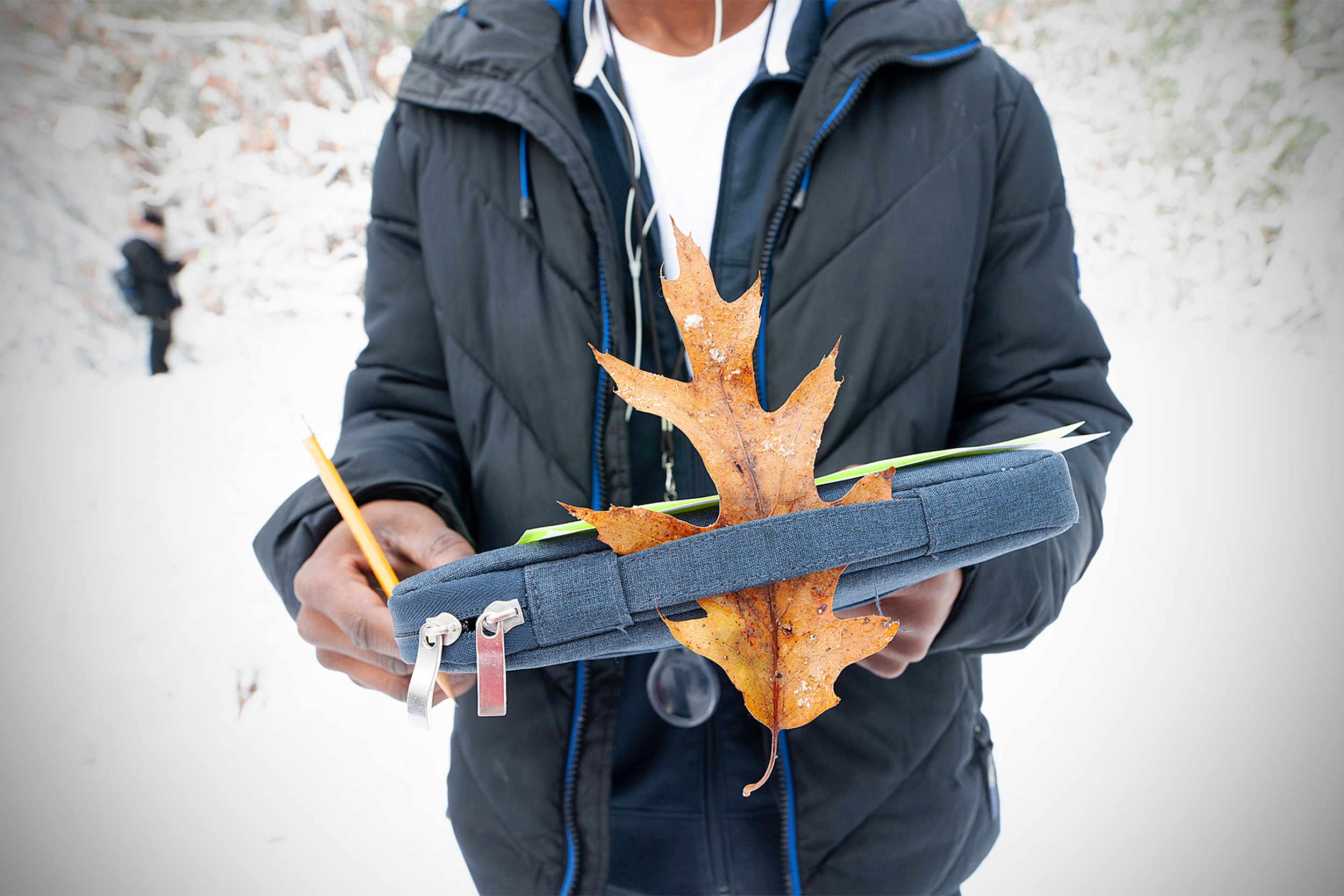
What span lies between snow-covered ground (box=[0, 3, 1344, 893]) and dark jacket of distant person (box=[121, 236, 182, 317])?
8 cm

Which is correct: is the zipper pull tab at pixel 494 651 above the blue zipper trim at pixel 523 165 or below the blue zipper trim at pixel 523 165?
below

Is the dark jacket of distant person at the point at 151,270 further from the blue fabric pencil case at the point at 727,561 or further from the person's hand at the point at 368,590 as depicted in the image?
the blue fabric pencil case at the point at 727,561

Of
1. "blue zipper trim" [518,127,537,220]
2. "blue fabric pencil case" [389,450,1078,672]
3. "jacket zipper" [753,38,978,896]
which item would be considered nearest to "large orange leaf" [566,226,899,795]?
"blue fabric pencil case" [389,450,1078,672]

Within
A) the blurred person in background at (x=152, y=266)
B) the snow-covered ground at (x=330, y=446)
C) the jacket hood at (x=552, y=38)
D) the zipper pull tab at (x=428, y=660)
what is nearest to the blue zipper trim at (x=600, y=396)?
the jacket hood at (x=552, y=38)

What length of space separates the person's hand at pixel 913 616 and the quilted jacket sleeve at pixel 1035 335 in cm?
15

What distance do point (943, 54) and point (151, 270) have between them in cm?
246

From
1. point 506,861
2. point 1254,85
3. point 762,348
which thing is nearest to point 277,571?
point 506,861

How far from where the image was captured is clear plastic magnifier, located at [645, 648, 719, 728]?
0.73m

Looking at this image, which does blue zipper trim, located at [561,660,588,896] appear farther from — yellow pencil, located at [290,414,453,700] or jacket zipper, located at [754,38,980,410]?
jacket zipper, located at [754,38,980,410]

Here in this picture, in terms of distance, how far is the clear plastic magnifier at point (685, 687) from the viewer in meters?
0.73

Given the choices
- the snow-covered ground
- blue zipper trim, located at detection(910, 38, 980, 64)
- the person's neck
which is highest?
the person's neck

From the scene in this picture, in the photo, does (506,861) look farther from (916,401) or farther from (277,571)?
(916,401)

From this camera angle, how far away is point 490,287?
0.81 metres

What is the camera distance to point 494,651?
42cm
